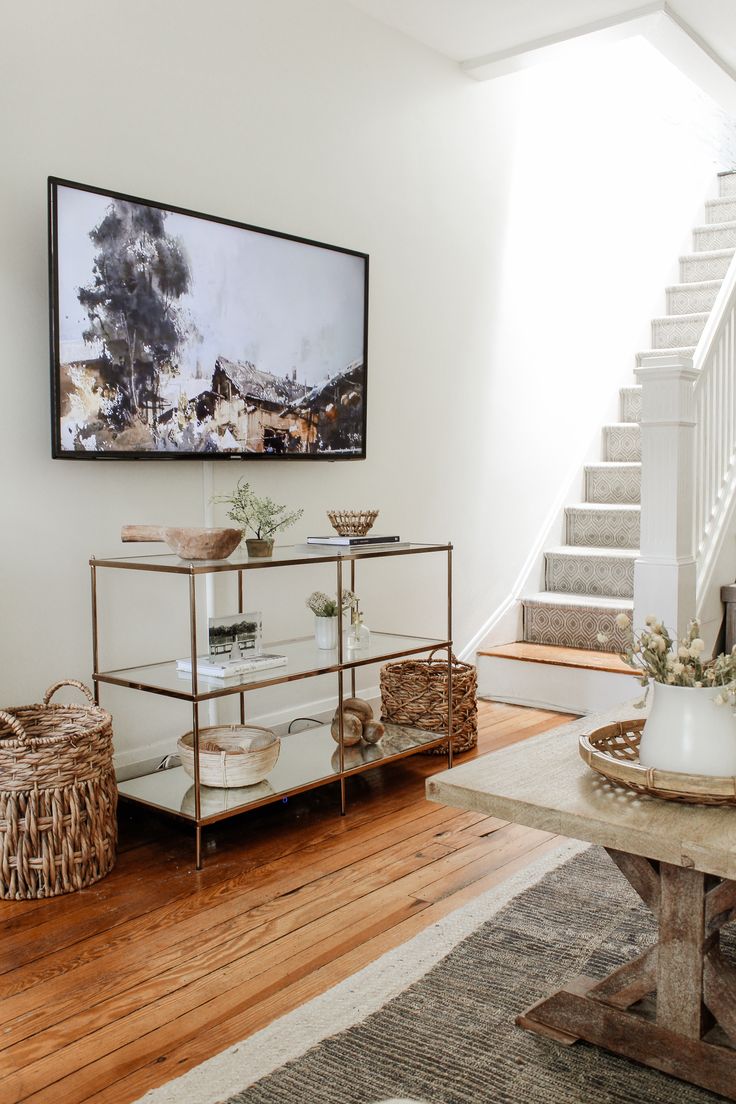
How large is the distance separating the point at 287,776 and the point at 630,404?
3467mm

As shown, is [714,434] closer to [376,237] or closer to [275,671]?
[376,237]

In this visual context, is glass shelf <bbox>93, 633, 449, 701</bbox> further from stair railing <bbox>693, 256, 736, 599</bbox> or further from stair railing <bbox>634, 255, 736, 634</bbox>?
stair railing <bbox>693, 256, 736, 599</bbox>

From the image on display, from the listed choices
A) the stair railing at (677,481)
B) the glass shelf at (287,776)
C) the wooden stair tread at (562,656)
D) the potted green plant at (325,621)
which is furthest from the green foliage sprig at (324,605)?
the wooden stair tread at (562,656)

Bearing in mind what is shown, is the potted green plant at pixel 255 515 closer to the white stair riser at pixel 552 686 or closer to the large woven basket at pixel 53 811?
the large woven basket at pixel 53 811

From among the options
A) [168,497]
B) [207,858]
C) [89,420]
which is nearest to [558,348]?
[168,497]

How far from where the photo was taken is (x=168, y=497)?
3.32 meters

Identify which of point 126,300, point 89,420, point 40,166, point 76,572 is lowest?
point 76,572

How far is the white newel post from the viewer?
142 inches

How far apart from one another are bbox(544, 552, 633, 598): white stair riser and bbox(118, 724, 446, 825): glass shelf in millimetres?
1647

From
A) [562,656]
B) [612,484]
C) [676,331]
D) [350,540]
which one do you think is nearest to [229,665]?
[350,540]

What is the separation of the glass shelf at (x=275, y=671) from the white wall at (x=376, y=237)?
26cm

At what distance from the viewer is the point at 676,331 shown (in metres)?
5.79

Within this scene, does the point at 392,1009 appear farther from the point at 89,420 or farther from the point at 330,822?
the point at 89,420

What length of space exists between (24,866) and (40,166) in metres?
1.94
